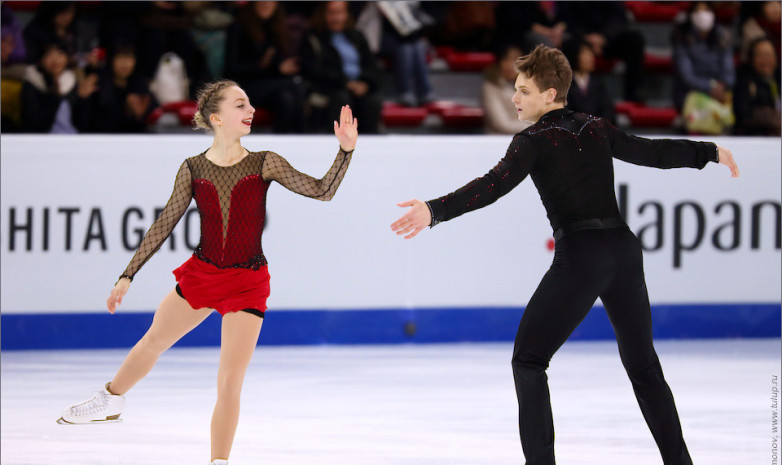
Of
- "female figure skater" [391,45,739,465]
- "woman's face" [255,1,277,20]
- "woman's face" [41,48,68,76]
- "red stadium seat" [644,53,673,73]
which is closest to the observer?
"female figure skater" [391,45,739,465]

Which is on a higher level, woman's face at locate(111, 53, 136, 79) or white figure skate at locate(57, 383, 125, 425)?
woman's face at locate(111, 53, 136, 79)

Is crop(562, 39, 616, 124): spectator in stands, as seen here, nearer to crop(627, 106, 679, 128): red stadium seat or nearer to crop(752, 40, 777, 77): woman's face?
crop(627, 106, 679, 128): red stadium seat

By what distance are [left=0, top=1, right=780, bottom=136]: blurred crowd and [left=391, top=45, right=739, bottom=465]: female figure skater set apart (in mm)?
4796

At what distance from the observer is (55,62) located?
316 inches

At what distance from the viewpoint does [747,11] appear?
9922mm

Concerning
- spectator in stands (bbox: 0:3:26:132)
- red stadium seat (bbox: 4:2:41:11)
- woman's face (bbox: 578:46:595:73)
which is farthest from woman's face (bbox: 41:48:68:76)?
woman's face (bbox: 578:46:595:73)

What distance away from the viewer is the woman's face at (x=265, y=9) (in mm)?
8398

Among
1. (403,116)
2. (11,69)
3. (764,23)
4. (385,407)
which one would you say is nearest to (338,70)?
(403,116)

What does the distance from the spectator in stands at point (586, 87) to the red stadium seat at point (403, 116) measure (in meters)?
1.29

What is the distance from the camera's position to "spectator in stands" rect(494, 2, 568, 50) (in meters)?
9.21

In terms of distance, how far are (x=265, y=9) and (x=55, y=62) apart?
161 cm

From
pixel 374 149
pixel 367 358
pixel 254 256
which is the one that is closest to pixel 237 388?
pixel 254 256

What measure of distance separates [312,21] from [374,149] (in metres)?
1.82

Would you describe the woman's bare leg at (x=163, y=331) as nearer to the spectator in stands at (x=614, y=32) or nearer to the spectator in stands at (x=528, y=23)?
the spectator in stands at (x=528, y=23)
